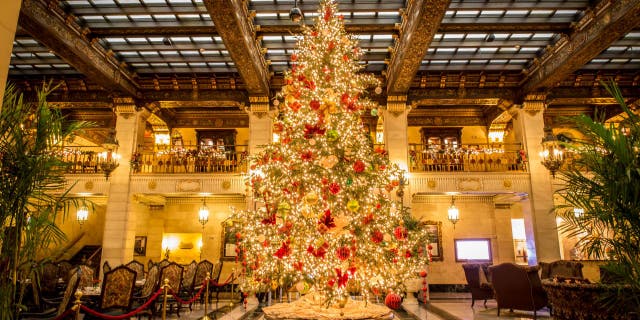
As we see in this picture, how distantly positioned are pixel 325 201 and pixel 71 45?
24.5 feet

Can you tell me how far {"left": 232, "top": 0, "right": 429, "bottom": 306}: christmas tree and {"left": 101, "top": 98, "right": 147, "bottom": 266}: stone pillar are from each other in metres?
6.60

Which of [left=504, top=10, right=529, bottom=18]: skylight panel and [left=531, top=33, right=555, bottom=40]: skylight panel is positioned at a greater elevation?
[left=504, top=10, right=529, bottom=18]: skylight panel

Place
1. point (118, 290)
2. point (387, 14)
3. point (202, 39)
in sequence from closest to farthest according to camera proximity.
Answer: point (118, 290) < point (387, 14) < point (202, 39)

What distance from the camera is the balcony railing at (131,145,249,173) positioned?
11445 millimetres

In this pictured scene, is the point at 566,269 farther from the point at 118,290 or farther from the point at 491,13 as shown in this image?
the point at 118,290

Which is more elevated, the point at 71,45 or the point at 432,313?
the point at 71,45

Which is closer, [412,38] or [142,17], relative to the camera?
[412,38]

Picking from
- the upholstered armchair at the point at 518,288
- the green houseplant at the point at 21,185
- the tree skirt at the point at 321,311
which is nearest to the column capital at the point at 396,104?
the upholstered armchair at the point at 518,288

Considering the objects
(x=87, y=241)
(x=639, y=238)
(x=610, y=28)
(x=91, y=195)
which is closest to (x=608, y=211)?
(x=639, y=238)

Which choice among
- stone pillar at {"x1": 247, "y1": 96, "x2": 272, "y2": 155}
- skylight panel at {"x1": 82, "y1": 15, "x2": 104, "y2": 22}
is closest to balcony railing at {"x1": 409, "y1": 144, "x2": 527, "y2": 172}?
stone pillar at {"x1": 247, "y1": 96, "x2": 272, "y2": 155}

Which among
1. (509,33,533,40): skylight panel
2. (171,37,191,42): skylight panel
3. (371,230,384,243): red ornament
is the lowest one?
(371,230,384,243): red ornament

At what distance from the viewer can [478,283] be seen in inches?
343

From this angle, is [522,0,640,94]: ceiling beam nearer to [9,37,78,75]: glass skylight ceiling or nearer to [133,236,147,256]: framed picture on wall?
[9,37,78,75]: glass skylight ceiling

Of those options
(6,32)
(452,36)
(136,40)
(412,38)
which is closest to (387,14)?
(412,38)
